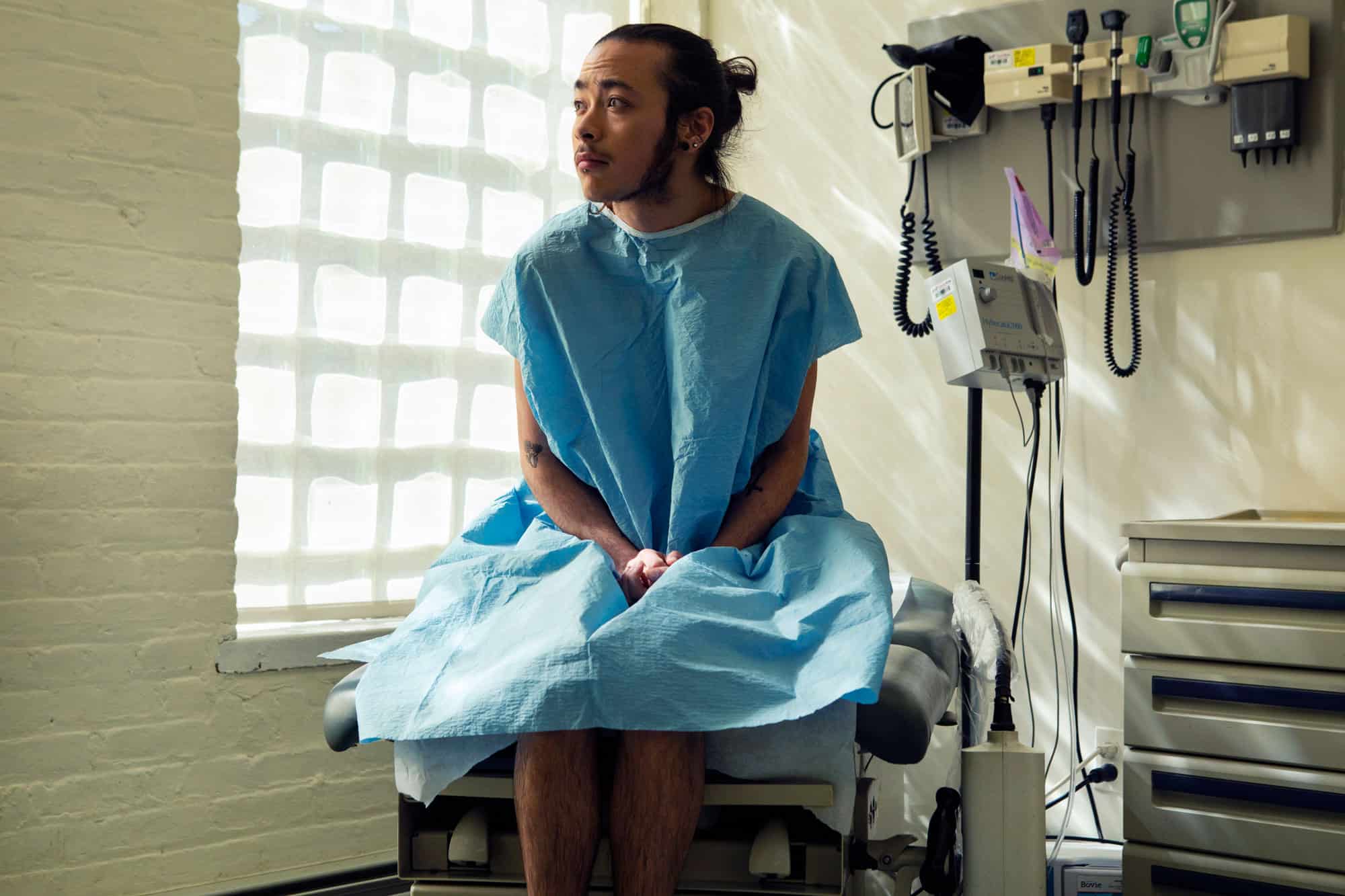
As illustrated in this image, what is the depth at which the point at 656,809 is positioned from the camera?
4.21 feet

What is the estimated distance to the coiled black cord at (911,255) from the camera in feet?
8.00

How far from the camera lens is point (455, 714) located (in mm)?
1286

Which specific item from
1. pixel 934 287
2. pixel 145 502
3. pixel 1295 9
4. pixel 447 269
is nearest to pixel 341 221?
pixel 447 269

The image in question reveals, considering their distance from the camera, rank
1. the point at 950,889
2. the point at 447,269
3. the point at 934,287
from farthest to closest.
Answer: the point at 447,269 < the point at 934,287 < the point at 950,889

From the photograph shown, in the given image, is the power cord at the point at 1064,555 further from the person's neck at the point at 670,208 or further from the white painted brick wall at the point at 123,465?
the white painted brick wall at the point at 123,465

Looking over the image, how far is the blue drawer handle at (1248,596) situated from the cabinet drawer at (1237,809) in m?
0.24

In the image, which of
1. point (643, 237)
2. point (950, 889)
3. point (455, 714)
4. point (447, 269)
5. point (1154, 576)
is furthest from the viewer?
point (447, 269)

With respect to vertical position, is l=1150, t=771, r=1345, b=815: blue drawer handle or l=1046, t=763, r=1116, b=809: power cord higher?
l=1150, t=771, r=1345, b=815: blue drawer handle

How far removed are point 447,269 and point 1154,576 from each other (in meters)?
1.56

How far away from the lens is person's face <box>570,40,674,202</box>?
166 centimetres

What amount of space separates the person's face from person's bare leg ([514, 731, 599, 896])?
2.55 feet

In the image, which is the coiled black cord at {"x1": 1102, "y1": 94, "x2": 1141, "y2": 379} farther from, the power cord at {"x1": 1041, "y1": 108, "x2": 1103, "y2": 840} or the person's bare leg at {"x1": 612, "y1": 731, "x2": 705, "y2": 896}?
the person's bare leg at {"x1": 612, "y1": 731, "x2": 705, "y2": 896}

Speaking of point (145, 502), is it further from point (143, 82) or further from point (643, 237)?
point (643, 237)

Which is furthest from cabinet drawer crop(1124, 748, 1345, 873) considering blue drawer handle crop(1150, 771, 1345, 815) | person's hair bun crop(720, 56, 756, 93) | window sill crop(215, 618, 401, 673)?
window sill crop(215, 618, 401, 673)
